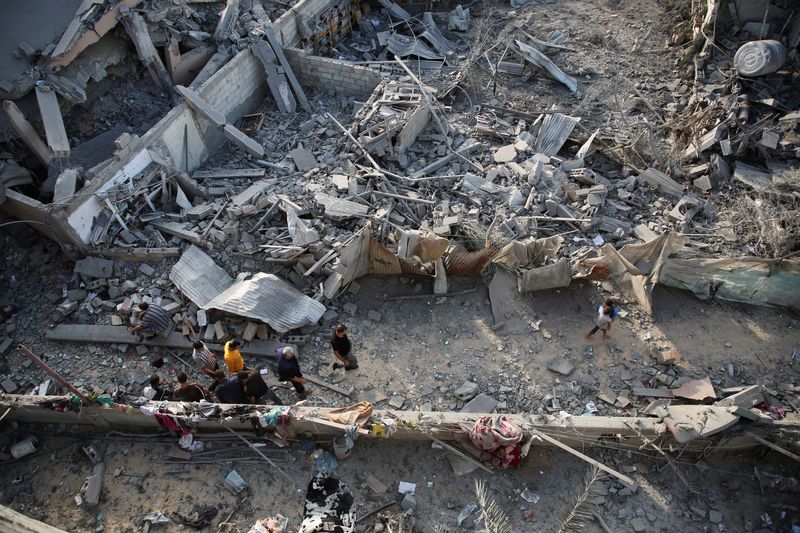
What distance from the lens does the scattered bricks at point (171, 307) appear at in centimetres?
894

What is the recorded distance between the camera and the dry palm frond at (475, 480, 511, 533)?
6.11 metres

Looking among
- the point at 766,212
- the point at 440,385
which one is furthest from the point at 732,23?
the point at 440,385

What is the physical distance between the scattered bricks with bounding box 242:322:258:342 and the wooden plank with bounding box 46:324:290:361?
0.11 meters

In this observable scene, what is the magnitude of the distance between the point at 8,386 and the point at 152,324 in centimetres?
259

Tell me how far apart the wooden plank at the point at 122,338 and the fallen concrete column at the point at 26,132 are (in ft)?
12.0

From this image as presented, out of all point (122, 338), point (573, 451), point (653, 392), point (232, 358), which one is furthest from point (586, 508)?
point (122, 338)

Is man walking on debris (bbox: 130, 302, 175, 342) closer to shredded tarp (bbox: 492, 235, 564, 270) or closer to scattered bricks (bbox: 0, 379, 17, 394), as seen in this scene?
scattered bricks (bbox: 0, 379, 17, 394)

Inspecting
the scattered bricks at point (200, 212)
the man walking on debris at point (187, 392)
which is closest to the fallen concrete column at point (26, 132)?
the scattered bricks at point (200, 212)

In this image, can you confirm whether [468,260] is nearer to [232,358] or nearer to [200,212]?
[232,358]

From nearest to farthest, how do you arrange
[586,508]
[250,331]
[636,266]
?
[586,508], [250,331], [636,266]

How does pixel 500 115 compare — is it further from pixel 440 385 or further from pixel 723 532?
pixel 723 532

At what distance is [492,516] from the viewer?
658cm

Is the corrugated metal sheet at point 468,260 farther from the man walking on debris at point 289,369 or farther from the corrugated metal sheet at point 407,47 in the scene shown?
the corrugated metal sheet at point 407,47

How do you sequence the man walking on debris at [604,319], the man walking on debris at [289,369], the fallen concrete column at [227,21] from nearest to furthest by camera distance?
the man walking on debris at [289,369] → the man walking on debris at [604,319] → the fallen concrete column at [227,21]
